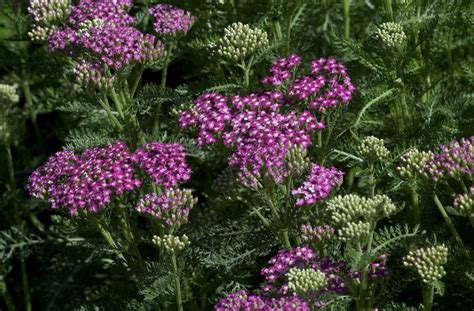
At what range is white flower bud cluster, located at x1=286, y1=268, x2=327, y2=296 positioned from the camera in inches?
136

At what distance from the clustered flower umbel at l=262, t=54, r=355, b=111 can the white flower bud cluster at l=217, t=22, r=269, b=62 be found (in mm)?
162

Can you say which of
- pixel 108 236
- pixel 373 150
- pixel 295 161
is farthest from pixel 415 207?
pixel 108 236

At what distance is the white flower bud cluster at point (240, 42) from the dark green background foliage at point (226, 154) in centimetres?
16

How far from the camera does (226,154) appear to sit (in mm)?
4301

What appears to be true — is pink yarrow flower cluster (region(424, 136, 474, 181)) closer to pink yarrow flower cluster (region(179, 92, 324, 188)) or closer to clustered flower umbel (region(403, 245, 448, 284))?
clustered flower umbel (region(403, 245, 448, 284))

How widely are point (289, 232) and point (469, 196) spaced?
84 centimetres

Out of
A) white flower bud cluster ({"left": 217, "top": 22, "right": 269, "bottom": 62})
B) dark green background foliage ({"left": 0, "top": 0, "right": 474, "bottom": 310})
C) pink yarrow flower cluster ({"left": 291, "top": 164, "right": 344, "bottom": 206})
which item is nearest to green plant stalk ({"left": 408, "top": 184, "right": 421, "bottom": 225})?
dark green background foliage ({"left": 0, "top": 0, "right": 474, "bottom": 310})

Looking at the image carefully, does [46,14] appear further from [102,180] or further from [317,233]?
[317,233]

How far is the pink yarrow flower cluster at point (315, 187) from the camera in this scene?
3854mm

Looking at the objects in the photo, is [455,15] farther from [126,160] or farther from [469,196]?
[126,160]

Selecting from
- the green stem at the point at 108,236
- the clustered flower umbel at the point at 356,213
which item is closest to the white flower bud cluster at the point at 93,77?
the green stem at the point at 108,236

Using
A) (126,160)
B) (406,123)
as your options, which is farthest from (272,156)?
(406,123)

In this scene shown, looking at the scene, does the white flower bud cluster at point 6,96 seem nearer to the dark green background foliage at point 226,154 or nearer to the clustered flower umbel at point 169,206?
the dark green background foliage at point 226,154

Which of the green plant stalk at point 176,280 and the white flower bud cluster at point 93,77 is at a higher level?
the white flower bud cluster at point 93,77
